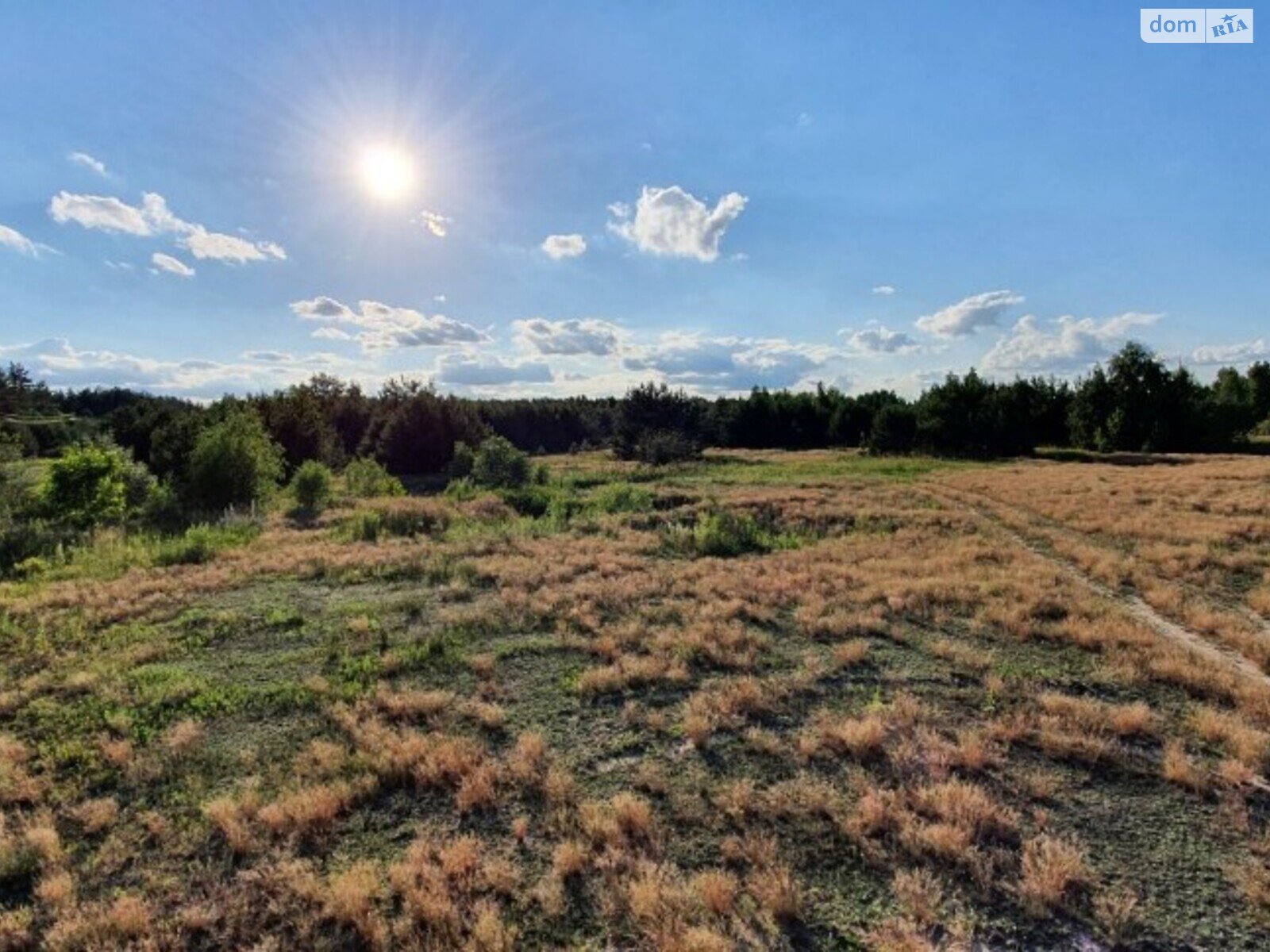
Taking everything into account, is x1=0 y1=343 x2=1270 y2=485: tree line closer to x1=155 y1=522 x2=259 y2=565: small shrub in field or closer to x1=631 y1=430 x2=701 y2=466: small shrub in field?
x1=631 y1=430 x2=701 y2=466: small shrub in field

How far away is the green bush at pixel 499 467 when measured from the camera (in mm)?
29766

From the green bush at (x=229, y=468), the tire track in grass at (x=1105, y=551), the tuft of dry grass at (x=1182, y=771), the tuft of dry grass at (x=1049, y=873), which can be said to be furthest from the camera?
the green bush at (x=229, y=468)

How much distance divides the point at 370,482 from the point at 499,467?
555 centimetres

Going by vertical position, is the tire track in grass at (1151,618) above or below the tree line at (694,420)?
below

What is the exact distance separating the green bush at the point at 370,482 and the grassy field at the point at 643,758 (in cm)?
1455

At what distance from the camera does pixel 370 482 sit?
95.7 feet

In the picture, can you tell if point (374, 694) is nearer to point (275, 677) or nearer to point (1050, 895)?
point (275, 677)

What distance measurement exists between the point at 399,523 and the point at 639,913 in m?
18.1

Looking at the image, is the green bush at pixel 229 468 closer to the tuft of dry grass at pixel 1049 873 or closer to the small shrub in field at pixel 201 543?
the small shrub in field at pixel 201 543

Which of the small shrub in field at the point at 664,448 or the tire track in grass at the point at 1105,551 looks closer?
the tire track in grass at the point at 1105,551

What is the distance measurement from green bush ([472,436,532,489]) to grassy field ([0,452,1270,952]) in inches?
609

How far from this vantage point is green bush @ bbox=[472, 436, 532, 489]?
29.8m

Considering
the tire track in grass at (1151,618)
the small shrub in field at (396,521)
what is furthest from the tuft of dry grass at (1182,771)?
the small shrub in field at (396,521)

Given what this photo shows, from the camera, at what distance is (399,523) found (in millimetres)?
20703
